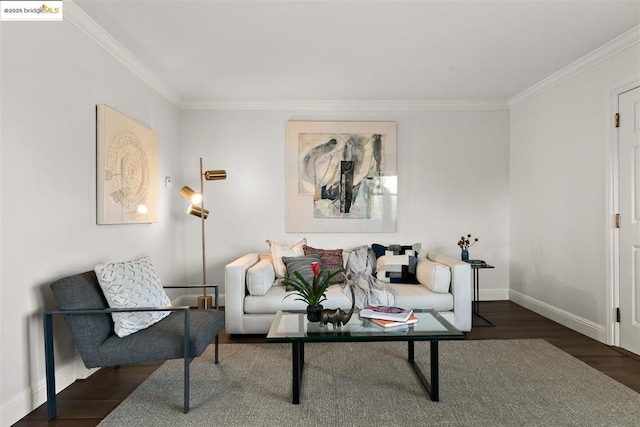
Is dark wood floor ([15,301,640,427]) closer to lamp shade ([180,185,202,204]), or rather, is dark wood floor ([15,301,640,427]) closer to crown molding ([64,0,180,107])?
lamp shade ([180,185,202,204])

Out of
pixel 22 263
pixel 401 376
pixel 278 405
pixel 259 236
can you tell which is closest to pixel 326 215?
pixel 259 236

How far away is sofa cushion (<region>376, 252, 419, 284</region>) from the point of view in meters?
4.13

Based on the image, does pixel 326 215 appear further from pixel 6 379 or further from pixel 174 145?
pixel 6 379

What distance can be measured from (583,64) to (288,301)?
3.45 metres

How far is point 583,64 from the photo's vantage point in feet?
12.0

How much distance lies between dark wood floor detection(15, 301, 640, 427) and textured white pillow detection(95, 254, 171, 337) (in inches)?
18.5

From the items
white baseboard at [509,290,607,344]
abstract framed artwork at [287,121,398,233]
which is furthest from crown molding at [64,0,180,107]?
white baseboard at [509,290,607,344]

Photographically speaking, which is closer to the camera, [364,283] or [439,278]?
[439,278]

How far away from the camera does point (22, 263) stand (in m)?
2.27

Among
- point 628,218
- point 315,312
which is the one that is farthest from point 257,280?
point 628,218

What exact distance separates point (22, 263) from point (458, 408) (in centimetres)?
264

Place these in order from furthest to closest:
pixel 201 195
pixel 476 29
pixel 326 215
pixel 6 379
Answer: pixel 326 215 < pixel 201 195 < pixel 476 29 < pixel 6 379

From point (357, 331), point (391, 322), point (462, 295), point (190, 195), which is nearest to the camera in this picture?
point (357, 331)

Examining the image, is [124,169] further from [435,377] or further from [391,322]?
[435,377]
